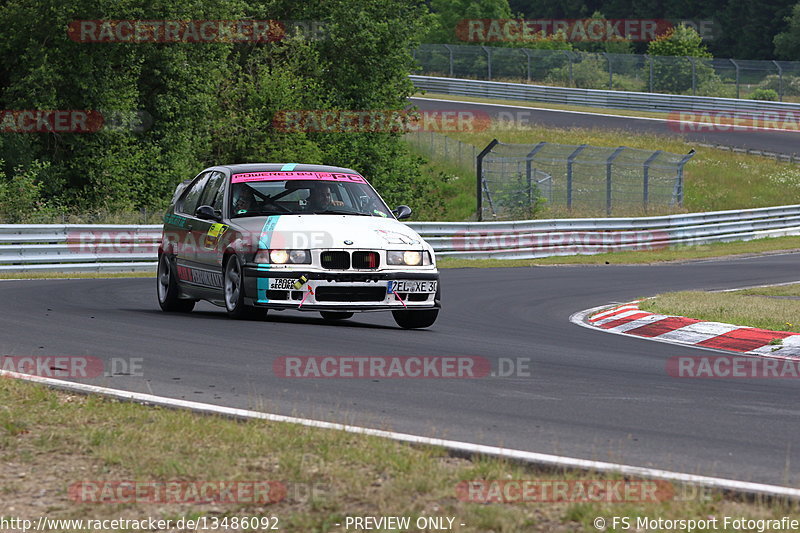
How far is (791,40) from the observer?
77250 mm

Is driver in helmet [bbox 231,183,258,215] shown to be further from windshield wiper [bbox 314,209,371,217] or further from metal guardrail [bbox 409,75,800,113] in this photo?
metal guardrail [bbox 409,75,800,113]

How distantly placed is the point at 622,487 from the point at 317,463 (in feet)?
4.62

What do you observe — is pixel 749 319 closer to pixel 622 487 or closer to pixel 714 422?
pixel 714 422

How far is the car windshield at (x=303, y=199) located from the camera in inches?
466

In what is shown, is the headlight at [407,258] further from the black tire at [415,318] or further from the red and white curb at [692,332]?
the red and white curb at [692,332]

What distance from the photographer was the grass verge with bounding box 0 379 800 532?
462cm

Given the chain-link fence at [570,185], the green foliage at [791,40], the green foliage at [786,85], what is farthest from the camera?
the green foliage at [791,40]

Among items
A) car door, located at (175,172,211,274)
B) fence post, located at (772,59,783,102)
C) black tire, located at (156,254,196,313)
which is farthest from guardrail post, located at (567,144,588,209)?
fence post, located at (772,59,783,102)

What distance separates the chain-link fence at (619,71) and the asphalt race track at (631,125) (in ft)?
11.5

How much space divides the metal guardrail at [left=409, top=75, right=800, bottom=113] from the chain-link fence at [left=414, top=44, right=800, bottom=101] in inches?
40.0

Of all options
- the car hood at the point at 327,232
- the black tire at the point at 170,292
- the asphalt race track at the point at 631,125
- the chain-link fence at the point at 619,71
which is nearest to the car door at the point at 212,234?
the car hood at the point at 327,232

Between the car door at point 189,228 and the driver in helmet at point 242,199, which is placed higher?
the driver in helmet at point 242,199

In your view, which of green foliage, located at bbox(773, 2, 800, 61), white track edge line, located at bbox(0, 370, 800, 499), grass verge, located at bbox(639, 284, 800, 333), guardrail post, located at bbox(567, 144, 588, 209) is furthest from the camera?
green foliage, located at bbox(773, 2, 800, 61)

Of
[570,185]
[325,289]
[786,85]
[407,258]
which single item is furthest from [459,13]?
[325,289]
